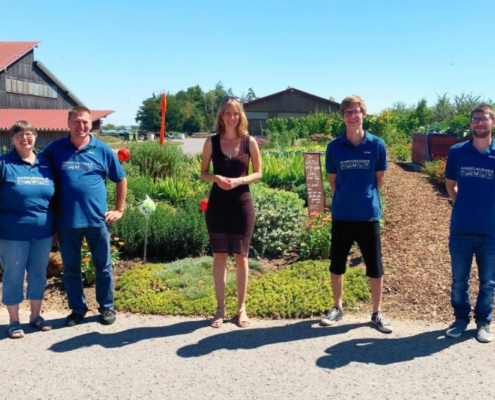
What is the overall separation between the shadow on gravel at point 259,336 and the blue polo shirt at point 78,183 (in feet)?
4.31

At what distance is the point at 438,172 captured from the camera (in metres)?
11.4

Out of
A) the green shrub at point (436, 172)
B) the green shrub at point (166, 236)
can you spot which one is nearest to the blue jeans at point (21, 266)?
the green shrub at point (166, 236)

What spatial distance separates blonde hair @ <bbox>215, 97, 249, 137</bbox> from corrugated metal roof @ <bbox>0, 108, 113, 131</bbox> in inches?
1153

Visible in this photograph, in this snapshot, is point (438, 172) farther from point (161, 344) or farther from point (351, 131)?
point (161, 344)

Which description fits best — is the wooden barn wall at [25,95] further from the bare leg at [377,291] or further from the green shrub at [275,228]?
the bare leg at [377,291]

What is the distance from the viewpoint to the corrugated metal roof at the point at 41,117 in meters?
31.8

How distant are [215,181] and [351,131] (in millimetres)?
1154

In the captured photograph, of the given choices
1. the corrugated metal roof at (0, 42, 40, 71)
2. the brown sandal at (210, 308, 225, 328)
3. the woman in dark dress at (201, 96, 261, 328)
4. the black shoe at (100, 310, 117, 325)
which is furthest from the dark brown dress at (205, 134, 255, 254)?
the corrugated metal roof at (0, 42, 40, 71)

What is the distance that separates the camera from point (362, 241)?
4.06 m

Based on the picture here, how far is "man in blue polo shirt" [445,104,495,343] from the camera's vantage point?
3.77 metres

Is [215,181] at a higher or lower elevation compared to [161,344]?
higher

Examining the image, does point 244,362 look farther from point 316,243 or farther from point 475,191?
point 316,243

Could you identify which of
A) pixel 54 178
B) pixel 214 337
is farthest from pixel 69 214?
pixel 214 337

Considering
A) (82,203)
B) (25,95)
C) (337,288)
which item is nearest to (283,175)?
(337,288)
